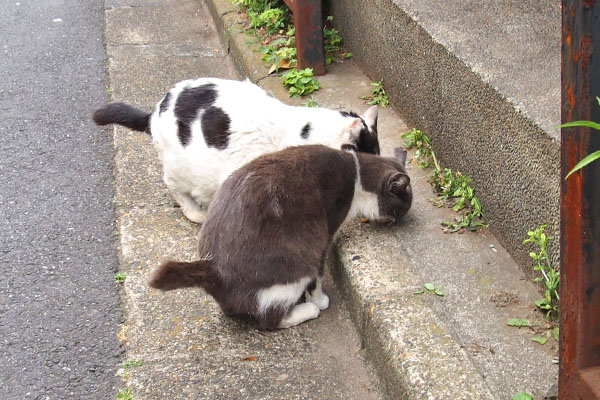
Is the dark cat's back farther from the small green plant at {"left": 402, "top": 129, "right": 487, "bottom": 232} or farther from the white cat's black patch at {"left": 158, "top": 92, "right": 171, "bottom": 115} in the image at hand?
the white cat's black patch at {"left": 158, "top": 92, "right": 171, "bottom": 115}

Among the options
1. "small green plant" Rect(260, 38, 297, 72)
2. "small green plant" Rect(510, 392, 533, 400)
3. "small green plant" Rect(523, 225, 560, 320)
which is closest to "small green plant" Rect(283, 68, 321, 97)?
"small green plant" Rect(260, 38, 297, 72)

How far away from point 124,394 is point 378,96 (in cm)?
254

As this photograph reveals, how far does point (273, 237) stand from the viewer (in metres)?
2.90

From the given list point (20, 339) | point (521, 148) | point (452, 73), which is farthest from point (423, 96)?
point (20, 339)

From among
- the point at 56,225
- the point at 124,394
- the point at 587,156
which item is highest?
the point at 587,156

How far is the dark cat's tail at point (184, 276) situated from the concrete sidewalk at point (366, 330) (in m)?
0.29

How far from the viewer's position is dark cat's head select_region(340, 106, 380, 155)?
3.59 meters

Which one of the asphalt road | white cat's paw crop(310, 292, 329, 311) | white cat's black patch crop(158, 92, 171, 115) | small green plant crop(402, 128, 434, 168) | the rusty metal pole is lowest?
Result: the asphalt road

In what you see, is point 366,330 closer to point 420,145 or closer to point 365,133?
point 365,133

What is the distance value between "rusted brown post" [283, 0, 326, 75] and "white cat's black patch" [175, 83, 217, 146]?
4.22ft

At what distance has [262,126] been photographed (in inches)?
144

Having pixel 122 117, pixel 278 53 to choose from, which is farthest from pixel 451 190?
pixel 278 53

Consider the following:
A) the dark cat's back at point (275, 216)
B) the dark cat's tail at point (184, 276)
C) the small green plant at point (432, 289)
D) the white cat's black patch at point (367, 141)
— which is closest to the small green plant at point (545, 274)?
the small green plant at point (432, 289)

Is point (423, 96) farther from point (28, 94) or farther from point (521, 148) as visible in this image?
point (28, 94)
